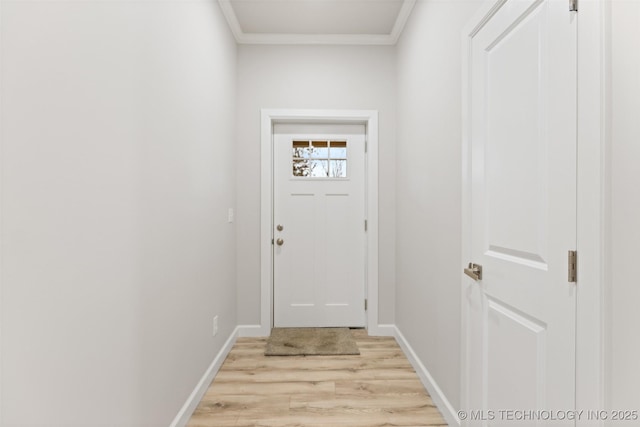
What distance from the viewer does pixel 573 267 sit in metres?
0.93

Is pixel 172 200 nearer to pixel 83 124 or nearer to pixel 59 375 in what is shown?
pixel 83 124

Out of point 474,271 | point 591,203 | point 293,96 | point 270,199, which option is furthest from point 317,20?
point 591,203

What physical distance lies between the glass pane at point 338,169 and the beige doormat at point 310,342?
1.47 metres

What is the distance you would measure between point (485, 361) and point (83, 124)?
5.71ft

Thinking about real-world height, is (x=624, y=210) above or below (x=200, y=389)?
above

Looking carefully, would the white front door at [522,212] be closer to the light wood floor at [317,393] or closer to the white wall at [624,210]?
the white wall at [624,210]

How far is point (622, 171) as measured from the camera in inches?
31.2

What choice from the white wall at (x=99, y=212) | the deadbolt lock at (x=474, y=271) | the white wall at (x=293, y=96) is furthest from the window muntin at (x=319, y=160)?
the deadbolt lock at (x=474, y=271)

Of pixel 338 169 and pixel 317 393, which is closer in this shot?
pixel 317 393

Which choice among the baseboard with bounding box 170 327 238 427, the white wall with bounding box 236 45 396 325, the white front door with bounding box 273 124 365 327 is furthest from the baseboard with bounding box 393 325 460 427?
the baseboard with bounding box 170 327 238 427

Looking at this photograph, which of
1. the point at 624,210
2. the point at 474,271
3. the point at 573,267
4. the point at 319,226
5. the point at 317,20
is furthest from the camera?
the point at 319,226

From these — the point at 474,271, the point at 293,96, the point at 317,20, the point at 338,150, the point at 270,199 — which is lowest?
the point at 474,271

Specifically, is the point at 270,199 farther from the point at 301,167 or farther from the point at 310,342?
the point at 310,342

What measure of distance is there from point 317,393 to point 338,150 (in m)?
2.09
